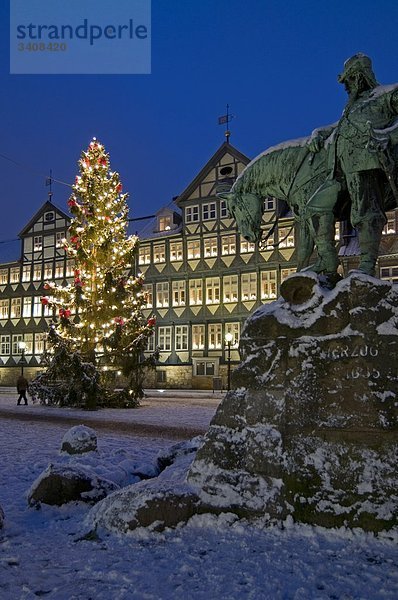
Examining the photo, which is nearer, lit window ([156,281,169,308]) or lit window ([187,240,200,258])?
lit window ([187,240,200,258])

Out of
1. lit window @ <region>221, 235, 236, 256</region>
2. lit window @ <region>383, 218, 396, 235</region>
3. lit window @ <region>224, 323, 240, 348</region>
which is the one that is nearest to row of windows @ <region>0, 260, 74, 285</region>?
lit window @ <region>221, 235, 236, 256</region>

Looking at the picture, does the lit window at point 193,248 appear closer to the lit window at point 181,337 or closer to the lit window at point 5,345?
the lit window at point 181,337

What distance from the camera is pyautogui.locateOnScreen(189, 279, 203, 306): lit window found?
119 ft

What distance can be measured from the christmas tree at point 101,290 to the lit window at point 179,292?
1399cm

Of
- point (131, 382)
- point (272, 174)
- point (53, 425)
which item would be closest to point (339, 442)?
point (272, 174)

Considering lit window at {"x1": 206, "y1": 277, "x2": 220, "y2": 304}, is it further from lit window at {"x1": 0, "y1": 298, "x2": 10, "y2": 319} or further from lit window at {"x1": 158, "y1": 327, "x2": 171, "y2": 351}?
lit window at {"x1": 0, "y1": 298, "x2": 10, "y2": 319}

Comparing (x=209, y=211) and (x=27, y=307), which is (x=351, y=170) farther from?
(x=27, y=307)

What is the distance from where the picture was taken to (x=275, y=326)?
4.60 m

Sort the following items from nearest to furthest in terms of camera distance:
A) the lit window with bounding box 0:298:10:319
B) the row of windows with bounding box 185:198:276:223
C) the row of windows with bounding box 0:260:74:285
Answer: the row of windows with bounding box 185:198:276:223, the row of windows with bounding box 0:260:74:285, the lit window with bounding box 0:298:10:319

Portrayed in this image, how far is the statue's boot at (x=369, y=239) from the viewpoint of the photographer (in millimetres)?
5559

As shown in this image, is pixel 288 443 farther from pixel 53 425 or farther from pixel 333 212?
pixel 53 425

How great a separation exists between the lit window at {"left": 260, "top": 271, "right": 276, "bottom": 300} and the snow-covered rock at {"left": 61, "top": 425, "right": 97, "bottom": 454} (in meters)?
26.0

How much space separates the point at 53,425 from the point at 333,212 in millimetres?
10577

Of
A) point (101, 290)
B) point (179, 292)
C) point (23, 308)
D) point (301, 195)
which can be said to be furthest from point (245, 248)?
point (301, 195)
